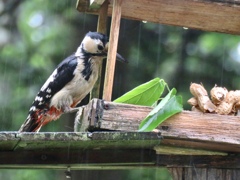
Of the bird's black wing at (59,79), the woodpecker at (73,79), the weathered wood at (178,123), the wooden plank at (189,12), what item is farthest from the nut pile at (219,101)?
the bird's black wing at (59,79)

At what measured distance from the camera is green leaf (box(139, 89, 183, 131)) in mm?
3463

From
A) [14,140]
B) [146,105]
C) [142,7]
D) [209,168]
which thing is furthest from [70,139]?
[142,7]

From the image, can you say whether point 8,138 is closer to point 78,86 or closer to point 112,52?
point 112,52

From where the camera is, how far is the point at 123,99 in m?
3.71

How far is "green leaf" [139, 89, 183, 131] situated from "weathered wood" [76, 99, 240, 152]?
0.11ft

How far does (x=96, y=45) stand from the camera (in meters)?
4.52

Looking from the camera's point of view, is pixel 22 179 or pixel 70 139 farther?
pixel 22 179

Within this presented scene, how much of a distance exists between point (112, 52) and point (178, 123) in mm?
459

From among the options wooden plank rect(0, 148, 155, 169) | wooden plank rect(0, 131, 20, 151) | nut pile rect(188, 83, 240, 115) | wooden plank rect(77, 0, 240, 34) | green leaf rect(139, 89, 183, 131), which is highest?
wooden plank rect(77, 0, 240, 34)

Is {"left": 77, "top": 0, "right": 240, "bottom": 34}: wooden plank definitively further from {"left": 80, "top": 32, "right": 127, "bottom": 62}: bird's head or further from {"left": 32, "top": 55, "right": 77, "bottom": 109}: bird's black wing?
{"left": 32, "top": 55, "right": 77, "bottom": 109}: bird's black wing

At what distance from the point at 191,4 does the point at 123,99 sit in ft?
2.13

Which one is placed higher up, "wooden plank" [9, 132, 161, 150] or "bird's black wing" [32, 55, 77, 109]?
"bird's black wing" [32, 55, 77, 109]

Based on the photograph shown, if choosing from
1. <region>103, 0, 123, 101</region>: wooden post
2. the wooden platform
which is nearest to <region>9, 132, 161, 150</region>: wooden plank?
the wooden platform

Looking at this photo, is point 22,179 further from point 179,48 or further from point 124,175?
point 179,48
